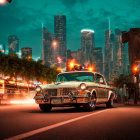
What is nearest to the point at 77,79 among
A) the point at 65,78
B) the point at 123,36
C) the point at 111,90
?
the point at 65,78

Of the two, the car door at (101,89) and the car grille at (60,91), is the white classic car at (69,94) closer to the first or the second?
the car grille at (60,91)

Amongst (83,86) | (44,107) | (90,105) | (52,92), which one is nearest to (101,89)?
(90,105)

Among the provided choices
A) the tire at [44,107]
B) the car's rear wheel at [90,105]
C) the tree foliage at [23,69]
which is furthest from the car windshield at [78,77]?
the tree foliage at [23,69]

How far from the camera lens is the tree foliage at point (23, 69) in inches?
2229

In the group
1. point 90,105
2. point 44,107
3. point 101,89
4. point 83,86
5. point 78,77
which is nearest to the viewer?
point 83,86

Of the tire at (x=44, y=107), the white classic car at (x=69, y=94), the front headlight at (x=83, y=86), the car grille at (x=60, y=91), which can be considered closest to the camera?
the white classic car at (x=69, y=94)

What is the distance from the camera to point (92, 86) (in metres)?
13.3

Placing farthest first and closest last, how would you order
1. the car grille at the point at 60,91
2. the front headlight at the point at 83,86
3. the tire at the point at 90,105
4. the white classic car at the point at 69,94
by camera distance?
the tire at the point at 90,105
the car grille at the point at 60,91
the front headlight at the point at 83,86
the white classic car at the point at 69,94

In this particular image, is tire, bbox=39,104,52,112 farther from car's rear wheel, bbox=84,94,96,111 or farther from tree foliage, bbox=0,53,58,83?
tree foliage, bbox=0,53,58,83

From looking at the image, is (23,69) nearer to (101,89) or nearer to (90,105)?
(101,89)

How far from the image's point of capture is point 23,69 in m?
60.5

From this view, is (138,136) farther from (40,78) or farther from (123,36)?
(123,36)

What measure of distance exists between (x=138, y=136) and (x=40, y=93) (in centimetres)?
748

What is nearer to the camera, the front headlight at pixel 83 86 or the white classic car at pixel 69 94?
the white classic car at pixel 69 94
